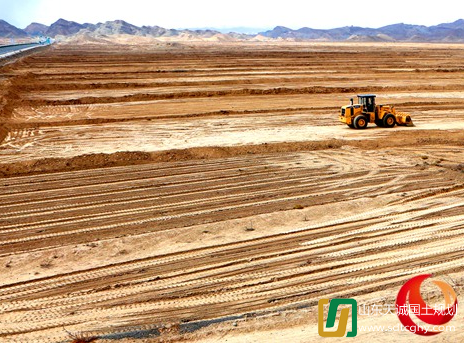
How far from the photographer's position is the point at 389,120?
75.3ft

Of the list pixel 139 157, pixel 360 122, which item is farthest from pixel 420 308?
pixel 360 122

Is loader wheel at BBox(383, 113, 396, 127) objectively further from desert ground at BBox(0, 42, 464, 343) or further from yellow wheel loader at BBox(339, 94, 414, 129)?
desert ground at BBox(0, 42, 464, 343)

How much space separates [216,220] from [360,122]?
470 inches

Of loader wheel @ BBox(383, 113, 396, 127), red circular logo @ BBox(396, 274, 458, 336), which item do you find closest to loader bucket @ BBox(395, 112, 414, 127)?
loader wheel @ BBox(383, 113, 396, 127)

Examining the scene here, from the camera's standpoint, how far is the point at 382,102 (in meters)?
30.6

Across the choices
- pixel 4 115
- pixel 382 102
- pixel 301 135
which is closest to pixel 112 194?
pixel 301 135

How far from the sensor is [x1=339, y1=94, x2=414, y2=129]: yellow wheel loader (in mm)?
22453

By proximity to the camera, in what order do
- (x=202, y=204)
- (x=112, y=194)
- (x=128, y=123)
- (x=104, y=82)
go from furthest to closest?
(x=104, y=82) → (x=128, y=123) → (x=112, y=194) → (x=202, y=204)

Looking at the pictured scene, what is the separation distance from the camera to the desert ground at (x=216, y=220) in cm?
861

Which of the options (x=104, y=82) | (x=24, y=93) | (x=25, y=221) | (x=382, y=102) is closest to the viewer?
(x=25, y=221)

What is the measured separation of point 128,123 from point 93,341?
17777mm

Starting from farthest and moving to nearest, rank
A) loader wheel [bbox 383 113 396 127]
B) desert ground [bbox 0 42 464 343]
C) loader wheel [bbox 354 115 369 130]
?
loader wheel [bbox 383 113 396 127]
loader wheel [bbox 354 115 369 130]
desert ground [bbox 0 42 464 343]

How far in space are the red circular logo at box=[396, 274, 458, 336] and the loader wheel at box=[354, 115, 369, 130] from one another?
13643 mm

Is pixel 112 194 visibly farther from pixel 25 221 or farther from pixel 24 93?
pixel 24 93
